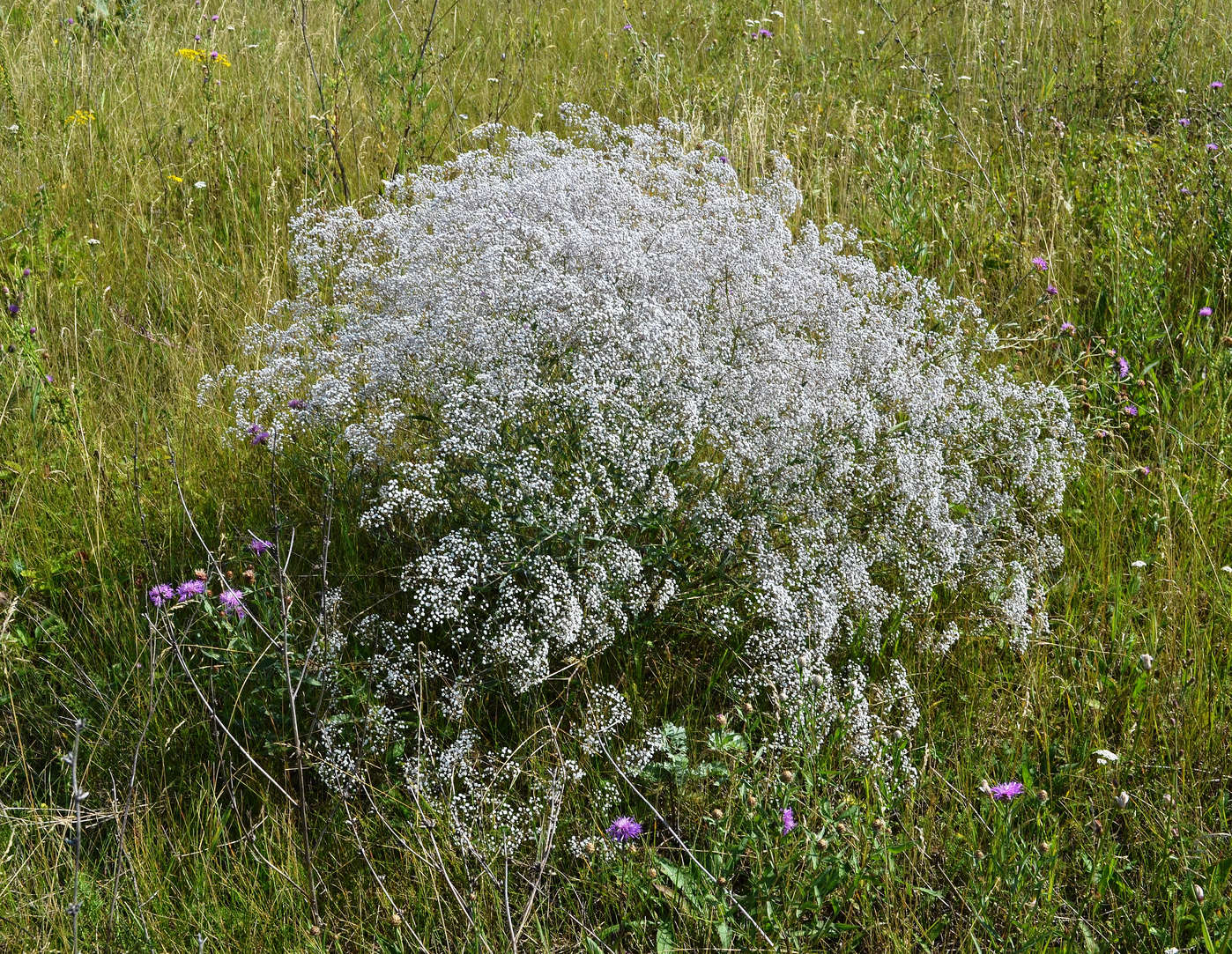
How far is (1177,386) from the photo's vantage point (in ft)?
12.1

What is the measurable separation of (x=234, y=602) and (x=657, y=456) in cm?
114

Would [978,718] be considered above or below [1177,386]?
below

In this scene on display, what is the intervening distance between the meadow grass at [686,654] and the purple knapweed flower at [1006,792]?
7 cm

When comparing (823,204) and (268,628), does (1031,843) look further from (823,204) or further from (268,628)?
(823,204)

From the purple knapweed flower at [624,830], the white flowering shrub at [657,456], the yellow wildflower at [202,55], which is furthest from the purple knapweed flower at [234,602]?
the yellow wildflower at [202,55]

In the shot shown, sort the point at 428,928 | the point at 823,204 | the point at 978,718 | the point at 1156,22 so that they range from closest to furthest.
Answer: the point at 428,928 < the point at 978,718 < the point at 823,204 < the point at 1156,22

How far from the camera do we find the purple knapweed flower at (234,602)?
2471mm

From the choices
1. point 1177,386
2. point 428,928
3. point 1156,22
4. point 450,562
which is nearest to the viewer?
point 428,928

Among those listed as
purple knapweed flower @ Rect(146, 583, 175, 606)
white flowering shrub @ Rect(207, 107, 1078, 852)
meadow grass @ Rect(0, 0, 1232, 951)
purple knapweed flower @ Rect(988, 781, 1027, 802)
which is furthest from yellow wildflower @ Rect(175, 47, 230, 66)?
purple knapweed flower @ Rect(988, 781, 1027, 802)

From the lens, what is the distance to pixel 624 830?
2.22 metres

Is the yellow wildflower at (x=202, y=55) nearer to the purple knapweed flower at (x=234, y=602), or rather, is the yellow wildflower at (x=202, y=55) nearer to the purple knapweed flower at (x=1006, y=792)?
the purple knapweed flower at (x=234, y=602)

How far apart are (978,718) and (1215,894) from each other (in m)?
0.70

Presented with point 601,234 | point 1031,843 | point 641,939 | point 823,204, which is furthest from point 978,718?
point 823,204

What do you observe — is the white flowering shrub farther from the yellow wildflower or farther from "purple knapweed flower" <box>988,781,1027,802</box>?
the yellow wildflower
